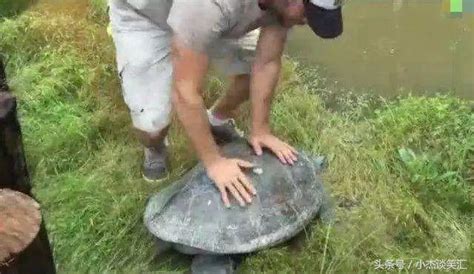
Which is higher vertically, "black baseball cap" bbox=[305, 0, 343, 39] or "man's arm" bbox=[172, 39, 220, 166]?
"black baseball cap" bbox=[305, 0, 343, 39]

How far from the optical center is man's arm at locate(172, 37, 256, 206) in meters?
2.14

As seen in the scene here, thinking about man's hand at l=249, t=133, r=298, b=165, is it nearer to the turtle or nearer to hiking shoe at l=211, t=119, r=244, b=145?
the turtle

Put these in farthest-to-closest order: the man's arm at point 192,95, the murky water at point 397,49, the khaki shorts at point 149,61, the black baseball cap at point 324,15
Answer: the murky water at point 397,49 → the khaki shorts at point 149,61 → the man's arm at point 192,95 → the black baseball cap at point 324,15

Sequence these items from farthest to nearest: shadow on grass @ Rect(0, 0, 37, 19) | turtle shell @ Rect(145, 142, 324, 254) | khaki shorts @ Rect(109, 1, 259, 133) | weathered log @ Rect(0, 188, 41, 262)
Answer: shadow on grass @ Rect(0, 0, 37, 19) < khaki shorts @ Rect(109, 1, 259, 133) < turtle shell @ Rect(145, 142, 324, 254) < weathered log @ Rect(0, 188, 41, 262)

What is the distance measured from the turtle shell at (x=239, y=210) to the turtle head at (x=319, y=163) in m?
0.13

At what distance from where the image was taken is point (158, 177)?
108 inches

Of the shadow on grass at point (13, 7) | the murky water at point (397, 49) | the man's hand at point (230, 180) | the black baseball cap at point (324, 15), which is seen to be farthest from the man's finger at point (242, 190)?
the shadow on grass at point (13, 7)

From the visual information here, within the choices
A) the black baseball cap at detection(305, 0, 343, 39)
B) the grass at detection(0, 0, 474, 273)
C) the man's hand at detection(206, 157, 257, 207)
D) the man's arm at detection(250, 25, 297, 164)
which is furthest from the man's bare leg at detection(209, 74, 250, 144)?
the black baseball cap at detection(305, 0, 343, 39)

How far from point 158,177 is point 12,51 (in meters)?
1.13

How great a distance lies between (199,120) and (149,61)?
409mm

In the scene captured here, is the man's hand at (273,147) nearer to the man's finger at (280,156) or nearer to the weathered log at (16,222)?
the man's finger at (280,156)

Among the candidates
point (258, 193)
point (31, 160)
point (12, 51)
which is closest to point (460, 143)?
point (258, 193)

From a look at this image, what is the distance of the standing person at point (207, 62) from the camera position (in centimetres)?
205

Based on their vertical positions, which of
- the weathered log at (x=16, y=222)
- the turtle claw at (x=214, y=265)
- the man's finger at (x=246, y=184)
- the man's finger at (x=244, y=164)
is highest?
the weathered log at (x=16, y=222)
